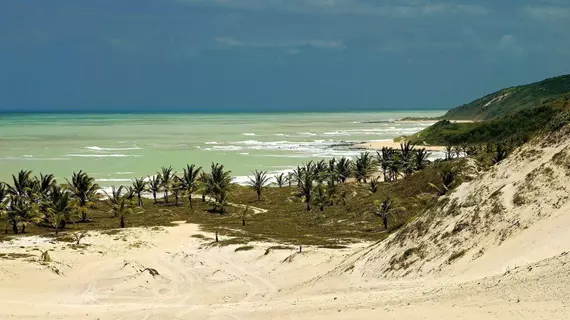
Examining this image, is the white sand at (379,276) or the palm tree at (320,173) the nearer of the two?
the white sand at (379,276)

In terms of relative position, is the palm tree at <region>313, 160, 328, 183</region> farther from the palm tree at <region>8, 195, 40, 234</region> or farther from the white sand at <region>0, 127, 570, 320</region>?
the white sand at <region>0, 127, 570, 320</region>

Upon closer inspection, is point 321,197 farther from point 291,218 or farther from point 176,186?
point 176,186

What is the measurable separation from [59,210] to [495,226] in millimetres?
41362

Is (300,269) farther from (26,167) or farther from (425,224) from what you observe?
(26,167)

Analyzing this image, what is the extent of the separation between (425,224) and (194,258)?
17.5 meters

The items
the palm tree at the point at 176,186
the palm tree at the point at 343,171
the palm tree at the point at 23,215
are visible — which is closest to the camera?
the palm tree at the point at 23,215

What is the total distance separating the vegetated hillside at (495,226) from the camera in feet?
69.2

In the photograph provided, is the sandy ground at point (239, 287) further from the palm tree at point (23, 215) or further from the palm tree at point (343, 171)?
the palm tree at point (343, 171)

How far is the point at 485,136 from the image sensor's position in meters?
125

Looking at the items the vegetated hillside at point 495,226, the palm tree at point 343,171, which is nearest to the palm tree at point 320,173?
the palm tree at point 343,171

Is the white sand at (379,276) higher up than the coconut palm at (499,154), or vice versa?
the coconut palm at (499,154)

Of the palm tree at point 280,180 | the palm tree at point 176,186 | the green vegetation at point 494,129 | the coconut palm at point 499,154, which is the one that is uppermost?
the green vegetation at point 494,129

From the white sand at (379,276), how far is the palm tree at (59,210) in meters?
12.8

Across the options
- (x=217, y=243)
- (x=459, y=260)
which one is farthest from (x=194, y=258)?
(x=459, y=260)
